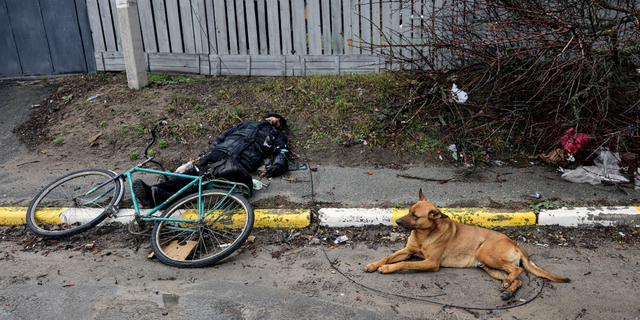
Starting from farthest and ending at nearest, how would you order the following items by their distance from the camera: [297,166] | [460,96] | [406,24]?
[406,24], [460,96], [297,166]

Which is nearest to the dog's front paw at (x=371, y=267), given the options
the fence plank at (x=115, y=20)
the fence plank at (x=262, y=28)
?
the fence plank at (x=262, y=28)

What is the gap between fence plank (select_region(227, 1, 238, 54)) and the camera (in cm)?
758

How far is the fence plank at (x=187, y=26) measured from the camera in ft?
25.0

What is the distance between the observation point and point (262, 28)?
7.60m

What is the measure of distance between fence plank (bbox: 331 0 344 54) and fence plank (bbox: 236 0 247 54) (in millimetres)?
1694

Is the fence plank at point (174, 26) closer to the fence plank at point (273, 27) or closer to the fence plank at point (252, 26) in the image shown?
the fence plank at point (252, 26)

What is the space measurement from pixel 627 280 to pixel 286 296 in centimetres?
287

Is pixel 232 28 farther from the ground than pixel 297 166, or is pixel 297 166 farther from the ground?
pixel 232 28

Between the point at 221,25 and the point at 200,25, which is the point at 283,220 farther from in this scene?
the point at 200,25

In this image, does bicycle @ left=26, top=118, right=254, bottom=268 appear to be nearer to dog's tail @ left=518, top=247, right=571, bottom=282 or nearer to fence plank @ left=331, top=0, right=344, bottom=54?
dog's tail @ left=518, top=247, right=571, bottom=282

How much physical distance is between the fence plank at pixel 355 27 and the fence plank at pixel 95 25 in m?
4.96

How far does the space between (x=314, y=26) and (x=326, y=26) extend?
8.9 inches

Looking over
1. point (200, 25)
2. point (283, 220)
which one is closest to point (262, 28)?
point (200, 25)

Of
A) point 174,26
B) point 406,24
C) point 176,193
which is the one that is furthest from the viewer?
point 174,26
